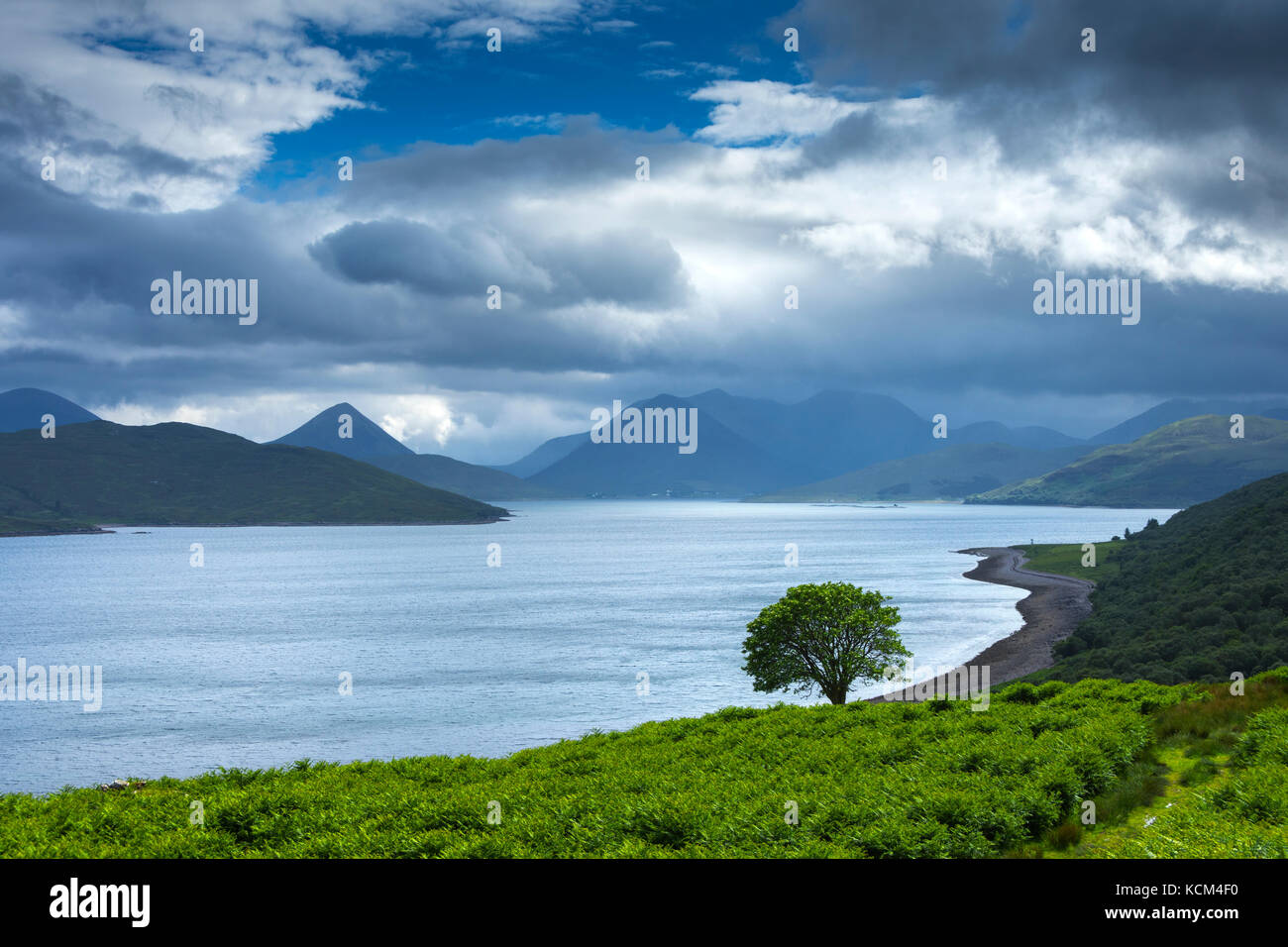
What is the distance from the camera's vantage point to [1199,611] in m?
89.2

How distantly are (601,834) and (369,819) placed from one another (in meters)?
5.22

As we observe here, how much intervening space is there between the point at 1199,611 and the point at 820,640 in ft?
186

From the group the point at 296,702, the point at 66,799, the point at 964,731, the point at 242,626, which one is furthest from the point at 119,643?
the point at 964,731

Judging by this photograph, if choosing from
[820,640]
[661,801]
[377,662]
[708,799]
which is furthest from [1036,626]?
[661,801]

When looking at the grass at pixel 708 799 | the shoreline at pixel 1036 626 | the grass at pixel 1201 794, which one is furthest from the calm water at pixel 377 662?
the grass at pixel 1201 794

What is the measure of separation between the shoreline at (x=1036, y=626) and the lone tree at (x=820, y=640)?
3.37 meters

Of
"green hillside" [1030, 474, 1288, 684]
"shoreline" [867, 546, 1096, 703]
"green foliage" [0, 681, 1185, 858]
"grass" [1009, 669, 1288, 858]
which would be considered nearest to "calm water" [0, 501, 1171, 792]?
"shoreline" [867, 546, 1096, 703]

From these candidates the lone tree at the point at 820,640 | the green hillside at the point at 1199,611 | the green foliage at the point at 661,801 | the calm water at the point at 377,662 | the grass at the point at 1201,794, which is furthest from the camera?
the calm water at the point at 377,662

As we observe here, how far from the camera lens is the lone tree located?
57.0 meters

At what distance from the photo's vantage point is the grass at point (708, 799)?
15.4 m

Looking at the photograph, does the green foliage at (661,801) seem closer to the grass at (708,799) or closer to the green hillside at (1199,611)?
the grass at (708,799)

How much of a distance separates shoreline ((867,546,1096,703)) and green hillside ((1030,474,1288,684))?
12.7 ft

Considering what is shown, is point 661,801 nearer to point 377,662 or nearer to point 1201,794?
point 1201,794
